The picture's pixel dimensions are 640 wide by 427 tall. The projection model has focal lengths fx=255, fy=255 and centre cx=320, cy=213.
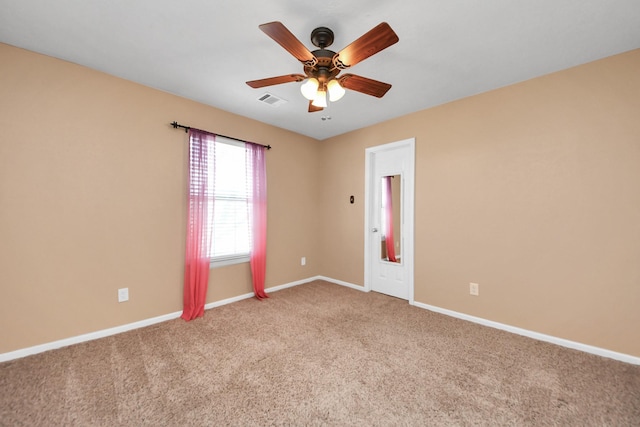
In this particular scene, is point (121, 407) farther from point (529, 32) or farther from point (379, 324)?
point (529, 32)

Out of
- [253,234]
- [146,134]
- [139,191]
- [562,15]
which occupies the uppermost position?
[562,15]

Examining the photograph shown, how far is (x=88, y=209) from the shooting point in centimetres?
241

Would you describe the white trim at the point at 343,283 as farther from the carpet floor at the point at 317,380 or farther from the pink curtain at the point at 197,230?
the pink curtain at the point at 197,230

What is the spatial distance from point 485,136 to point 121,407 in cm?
387

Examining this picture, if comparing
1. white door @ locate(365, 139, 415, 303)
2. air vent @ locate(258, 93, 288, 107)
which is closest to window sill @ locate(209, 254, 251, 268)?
white door @ locate(365, 139, 415, 303)

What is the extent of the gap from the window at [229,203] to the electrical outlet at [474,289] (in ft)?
9.23

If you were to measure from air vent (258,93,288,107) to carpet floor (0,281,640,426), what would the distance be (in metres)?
2.55

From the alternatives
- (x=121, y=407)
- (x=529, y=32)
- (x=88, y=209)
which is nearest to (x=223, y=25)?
(x=88, y=209)

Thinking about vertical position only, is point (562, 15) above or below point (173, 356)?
above

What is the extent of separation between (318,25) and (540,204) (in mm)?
2565

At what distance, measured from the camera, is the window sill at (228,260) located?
128 inches

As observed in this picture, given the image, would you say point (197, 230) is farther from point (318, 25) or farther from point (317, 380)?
point (318, 25)

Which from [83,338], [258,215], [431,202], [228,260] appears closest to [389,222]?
[431,202]

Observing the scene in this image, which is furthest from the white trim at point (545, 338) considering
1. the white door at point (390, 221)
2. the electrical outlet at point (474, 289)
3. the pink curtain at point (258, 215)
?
the pink curtain at point (258, 215)
